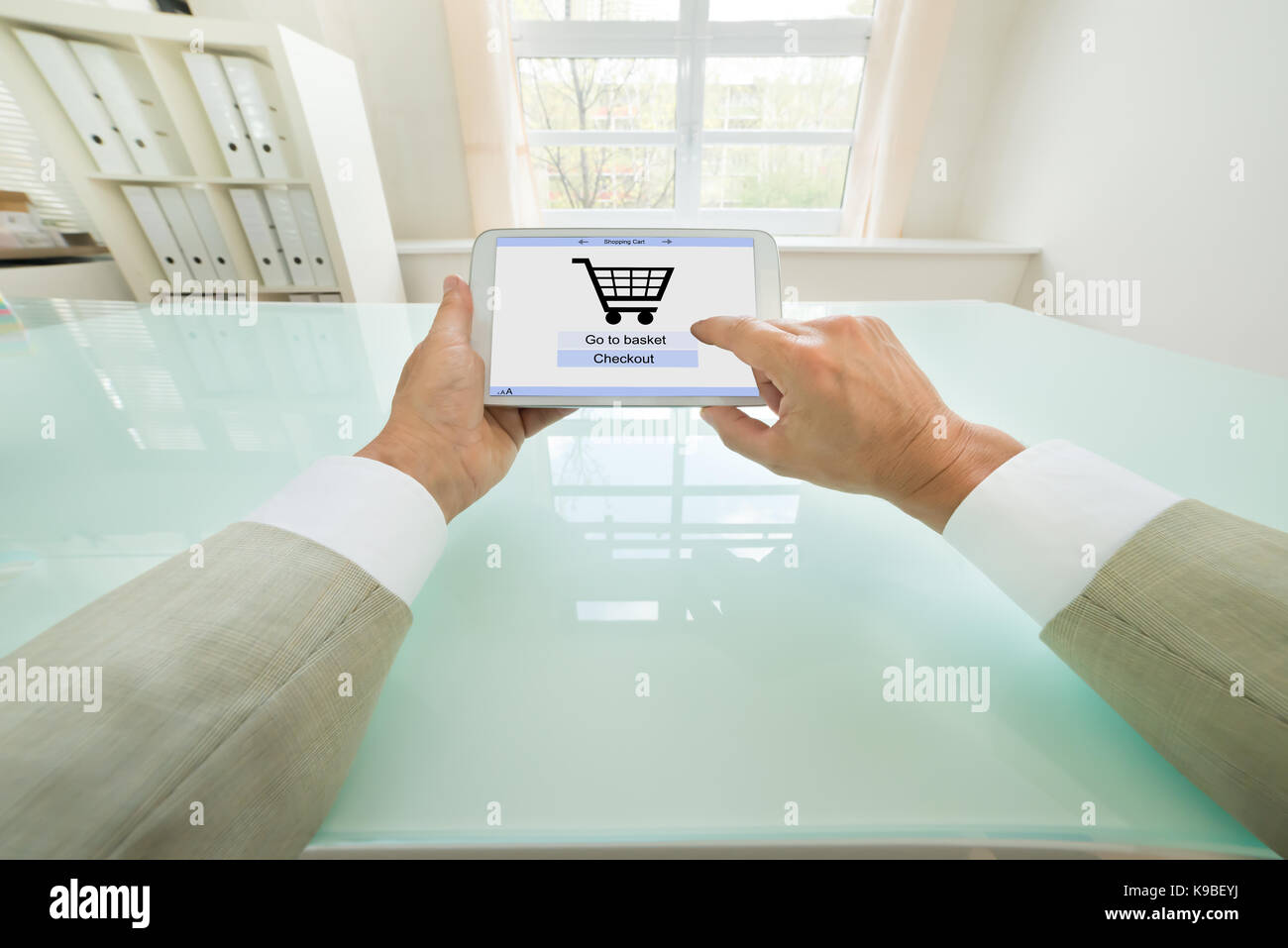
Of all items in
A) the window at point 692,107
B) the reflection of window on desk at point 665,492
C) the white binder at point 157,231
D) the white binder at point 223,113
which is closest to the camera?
the reflection of window on desk at point 665,492

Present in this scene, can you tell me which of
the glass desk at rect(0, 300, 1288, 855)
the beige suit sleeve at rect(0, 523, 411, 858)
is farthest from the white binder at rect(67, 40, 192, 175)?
the beige suit sleeve at rect(0, 523, 411, 858)

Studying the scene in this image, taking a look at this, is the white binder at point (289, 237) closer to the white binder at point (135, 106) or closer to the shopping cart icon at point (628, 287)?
the white binder at point (135, 106)

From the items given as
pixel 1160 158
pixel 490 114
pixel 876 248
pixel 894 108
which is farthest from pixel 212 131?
pixel 1160 158

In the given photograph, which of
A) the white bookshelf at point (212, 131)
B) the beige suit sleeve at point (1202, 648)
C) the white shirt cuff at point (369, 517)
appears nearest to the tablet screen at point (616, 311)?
the white shirt cuff at point (369, 517)

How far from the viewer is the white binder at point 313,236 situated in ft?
5.71

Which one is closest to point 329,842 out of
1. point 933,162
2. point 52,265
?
point 52,265

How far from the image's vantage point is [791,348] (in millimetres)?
458

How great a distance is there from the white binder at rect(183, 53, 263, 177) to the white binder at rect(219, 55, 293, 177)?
0.06 feet

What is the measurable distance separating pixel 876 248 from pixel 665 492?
2.40 meters

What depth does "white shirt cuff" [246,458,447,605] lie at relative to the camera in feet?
1.13

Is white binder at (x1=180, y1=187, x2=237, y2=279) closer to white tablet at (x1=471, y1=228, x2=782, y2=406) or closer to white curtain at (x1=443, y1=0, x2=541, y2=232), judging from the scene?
white curtain at (x1=443, y1=0, x2=541, y2=232)

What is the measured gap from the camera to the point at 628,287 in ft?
1.90

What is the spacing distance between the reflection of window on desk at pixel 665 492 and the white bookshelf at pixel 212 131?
166 cm
